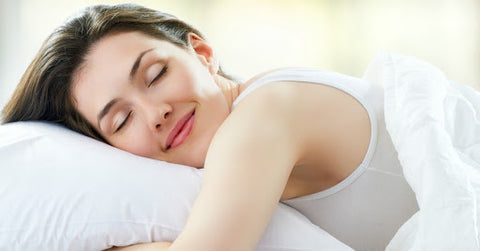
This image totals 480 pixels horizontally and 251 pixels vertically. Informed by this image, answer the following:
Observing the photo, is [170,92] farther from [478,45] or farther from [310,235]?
[478,45]

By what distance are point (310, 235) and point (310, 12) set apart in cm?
222

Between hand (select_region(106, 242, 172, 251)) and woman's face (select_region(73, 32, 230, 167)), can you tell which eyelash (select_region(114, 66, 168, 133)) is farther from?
hand (select_region(106, 242, 172, 251))

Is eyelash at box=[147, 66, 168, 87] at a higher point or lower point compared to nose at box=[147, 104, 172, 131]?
higher

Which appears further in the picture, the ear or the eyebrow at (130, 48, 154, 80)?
the ear

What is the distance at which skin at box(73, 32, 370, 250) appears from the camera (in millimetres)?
941

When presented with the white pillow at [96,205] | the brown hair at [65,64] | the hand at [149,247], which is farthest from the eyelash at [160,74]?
the hand at [149,247]

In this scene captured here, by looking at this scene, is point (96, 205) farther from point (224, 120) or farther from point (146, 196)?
point (224, 120)

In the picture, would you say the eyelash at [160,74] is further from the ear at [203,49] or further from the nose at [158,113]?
the ear at [203,49]

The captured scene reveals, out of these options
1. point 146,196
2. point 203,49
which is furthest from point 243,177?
point 203,49

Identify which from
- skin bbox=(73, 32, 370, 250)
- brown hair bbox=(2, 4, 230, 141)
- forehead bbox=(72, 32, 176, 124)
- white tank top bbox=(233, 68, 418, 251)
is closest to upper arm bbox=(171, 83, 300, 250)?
skin bbox=(73, 32, 370, 250)

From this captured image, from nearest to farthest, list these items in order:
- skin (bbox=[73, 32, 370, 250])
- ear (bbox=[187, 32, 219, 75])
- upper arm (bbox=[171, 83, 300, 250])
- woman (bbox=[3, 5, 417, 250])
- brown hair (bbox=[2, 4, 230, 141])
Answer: upper arm (bbox=[171, 83, 300, 250]) < skin (bbox=[73, 32, 370, 250]) < woman (bbox=[3, 5, 417, 250]) < brown hair (bbox=[2, 4, 230, 141]) < ear (bbox=[187, 32, 219, 75])

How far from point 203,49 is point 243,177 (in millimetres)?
566


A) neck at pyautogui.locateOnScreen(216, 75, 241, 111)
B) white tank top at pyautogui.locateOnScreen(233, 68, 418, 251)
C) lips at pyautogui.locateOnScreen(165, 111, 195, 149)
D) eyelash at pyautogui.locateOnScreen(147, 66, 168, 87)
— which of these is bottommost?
white tank top at pyautogui.locateOnScreen(233, 68, 418, 251)

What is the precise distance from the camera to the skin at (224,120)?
0.94 m
